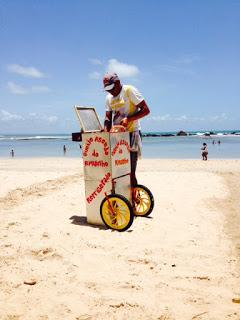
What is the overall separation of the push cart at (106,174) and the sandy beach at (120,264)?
0.20m

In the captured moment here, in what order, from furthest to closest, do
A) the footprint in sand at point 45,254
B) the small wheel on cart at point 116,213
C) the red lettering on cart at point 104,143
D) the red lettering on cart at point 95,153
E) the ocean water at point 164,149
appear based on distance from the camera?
the ocean water at point 164,149
the red lettering on cart at point 95,153
the red lettering on cart at point 104,143
the small wheel on cart at point 116,213
the footprint in sand at point 45,254

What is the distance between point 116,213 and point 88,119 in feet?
4.87

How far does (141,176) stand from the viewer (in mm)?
11102

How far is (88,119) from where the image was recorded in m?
5.50

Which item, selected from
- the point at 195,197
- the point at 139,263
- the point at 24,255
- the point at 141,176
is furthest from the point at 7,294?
the point at 141,176

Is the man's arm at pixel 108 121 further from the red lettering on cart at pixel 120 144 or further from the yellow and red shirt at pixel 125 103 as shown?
the red lettering on cart at pixel 120 144

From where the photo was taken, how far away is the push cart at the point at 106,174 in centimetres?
493

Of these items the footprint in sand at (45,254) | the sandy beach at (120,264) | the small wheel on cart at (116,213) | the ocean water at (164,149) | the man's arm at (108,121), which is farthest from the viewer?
the ocean water at (164,149)

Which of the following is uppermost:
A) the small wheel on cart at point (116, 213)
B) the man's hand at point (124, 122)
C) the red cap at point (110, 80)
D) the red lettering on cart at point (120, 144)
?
the red cap at point (110, 80)

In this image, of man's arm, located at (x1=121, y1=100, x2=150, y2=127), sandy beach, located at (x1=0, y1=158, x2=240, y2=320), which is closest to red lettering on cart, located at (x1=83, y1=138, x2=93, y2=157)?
man's arm, located at (x1=121, y1=100, x2=150, y2=127)

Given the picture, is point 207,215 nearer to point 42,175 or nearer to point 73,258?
point 73,258

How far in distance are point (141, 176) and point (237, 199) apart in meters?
4.03

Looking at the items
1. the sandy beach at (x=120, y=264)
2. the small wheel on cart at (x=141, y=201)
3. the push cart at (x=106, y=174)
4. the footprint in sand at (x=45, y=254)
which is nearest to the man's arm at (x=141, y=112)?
the push cart at (x=106, y=174)

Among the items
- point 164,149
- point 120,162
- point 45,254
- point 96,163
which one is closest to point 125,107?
point 120,162
